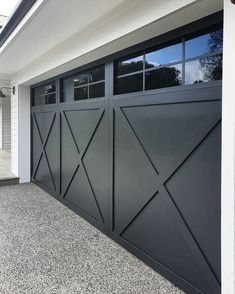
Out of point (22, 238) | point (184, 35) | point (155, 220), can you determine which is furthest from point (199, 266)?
point (22, 238)

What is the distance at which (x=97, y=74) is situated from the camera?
3980mm

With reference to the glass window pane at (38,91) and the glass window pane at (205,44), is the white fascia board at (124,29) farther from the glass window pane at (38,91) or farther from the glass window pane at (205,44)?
the glass window pane at (38,91)

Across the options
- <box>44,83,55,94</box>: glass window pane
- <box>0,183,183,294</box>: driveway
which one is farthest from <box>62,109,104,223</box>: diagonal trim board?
<box>44,83,55,94</box>: glass window pane

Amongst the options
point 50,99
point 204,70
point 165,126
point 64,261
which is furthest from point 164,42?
point 50,99

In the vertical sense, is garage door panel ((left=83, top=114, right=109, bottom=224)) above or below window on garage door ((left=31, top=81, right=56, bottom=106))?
below

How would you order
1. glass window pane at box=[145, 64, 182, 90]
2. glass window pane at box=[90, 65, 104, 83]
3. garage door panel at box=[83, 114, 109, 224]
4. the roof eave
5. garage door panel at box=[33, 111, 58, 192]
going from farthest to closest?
garage door panel at box=[33, 111, 58, 192] < glass window pane at box=[90, 65, 104, 83] < garage door panel at box=[83, 114, 109, 224] < the roof eave < glass window pane at box=[145, 64, 182, 90]

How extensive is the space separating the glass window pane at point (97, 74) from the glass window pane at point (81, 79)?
18 centimetres

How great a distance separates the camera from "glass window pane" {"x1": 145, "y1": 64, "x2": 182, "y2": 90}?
8.70 ft

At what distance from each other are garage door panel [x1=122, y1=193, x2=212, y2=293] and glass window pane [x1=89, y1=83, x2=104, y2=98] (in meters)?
1.76

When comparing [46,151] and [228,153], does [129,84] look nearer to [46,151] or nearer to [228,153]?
[228,153]

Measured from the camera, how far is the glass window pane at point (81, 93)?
4328mm

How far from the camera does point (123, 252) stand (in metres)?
3.21

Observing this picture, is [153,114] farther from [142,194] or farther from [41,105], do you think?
[41,105]

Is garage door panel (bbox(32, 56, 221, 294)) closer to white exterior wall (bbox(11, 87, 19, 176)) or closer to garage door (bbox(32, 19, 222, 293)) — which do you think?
garage door (bbox(32, 19, 222, 293))
